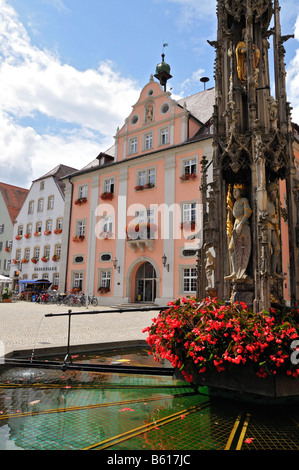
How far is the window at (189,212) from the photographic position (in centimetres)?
2197

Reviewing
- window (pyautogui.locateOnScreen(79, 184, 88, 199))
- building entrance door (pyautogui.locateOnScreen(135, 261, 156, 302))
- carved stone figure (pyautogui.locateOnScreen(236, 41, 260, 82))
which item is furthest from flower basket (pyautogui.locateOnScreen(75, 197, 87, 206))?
carved stone figure (pyautogui.locateOnScreen(236, 41, 260, 82))

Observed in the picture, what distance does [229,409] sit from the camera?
359 centimetres

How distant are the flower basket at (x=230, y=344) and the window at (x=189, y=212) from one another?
1788 centimetres

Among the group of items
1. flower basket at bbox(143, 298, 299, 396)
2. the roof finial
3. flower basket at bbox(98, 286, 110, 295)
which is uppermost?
the roof finial

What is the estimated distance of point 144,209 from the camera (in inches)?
963

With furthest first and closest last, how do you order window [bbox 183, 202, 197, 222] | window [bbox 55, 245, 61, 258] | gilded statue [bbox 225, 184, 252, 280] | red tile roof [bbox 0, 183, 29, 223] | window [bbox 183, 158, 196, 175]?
red tile roof [bbox 0, 183, 29, 223] < window [bbox 55, 245, 61, 258] < window [bbox 183, 158, 196, 175] < window [bbox 183, 202, 197, 222] < gilded statue [bbox 225, 184, 252, 280]

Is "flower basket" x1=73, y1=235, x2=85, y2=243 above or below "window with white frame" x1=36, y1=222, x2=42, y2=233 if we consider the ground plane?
below

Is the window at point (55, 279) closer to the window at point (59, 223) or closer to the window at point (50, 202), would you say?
the window at point (59, 223)

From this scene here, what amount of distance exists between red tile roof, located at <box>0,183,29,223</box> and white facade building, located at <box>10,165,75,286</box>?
699cm

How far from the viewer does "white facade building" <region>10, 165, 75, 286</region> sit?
105 feet

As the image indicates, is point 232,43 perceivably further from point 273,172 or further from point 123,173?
point 123,173

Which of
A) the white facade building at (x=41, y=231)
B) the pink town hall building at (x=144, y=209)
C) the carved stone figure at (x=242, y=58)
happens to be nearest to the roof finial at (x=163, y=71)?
the pink town hall building at (x=144, y=209)

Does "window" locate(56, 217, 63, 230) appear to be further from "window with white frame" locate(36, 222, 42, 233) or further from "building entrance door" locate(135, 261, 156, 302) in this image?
"building entrance door" locate(135, 261, 156, 302)
